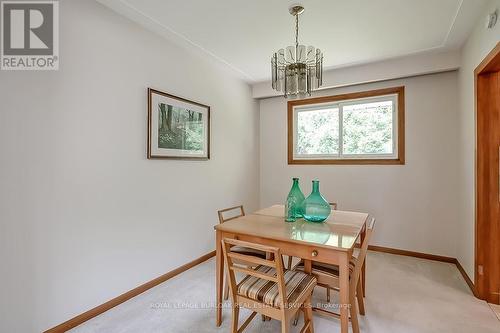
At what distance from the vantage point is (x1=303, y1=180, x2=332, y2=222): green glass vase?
1949 mm

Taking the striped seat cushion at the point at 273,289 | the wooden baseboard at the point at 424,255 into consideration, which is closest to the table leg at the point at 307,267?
the striped seat cushion at the point at 273,289

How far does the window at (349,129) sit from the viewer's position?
3291 mm

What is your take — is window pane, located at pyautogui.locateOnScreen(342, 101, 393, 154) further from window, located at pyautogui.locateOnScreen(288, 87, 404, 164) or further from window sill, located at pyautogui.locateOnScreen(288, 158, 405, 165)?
window sill, located at pyautogui.locateOnScreen(288, 158, 405, 165)

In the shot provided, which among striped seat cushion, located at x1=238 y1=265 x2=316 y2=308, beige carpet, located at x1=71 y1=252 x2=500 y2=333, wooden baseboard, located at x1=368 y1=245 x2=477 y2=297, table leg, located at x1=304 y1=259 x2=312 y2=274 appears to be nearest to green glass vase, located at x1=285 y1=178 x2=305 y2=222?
table leg, located at x1=304 y1=259 x2=312 y2=274

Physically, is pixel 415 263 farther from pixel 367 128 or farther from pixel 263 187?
pixel 263 187

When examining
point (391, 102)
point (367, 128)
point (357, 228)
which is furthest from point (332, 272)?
point (391, 102)

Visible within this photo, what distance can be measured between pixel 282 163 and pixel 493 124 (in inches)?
100

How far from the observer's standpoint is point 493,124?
211 centimetres

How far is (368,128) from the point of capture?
3.45 meters

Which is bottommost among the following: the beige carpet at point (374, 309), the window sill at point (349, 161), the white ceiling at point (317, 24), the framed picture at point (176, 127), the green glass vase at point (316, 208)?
the beige carpet at point (374, 309)

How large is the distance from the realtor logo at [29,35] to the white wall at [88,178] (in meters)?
0.06

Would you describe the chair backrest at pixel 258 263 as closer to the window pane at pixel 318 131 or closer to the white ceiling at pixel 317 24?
the white ceiling at pixel 317 24

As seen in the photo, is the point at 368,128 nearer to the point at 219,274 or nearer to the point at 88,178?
the point at 219,274

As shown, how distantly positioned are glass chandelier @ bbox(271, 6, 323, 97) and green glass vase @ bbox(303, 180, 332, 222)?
75 cm
